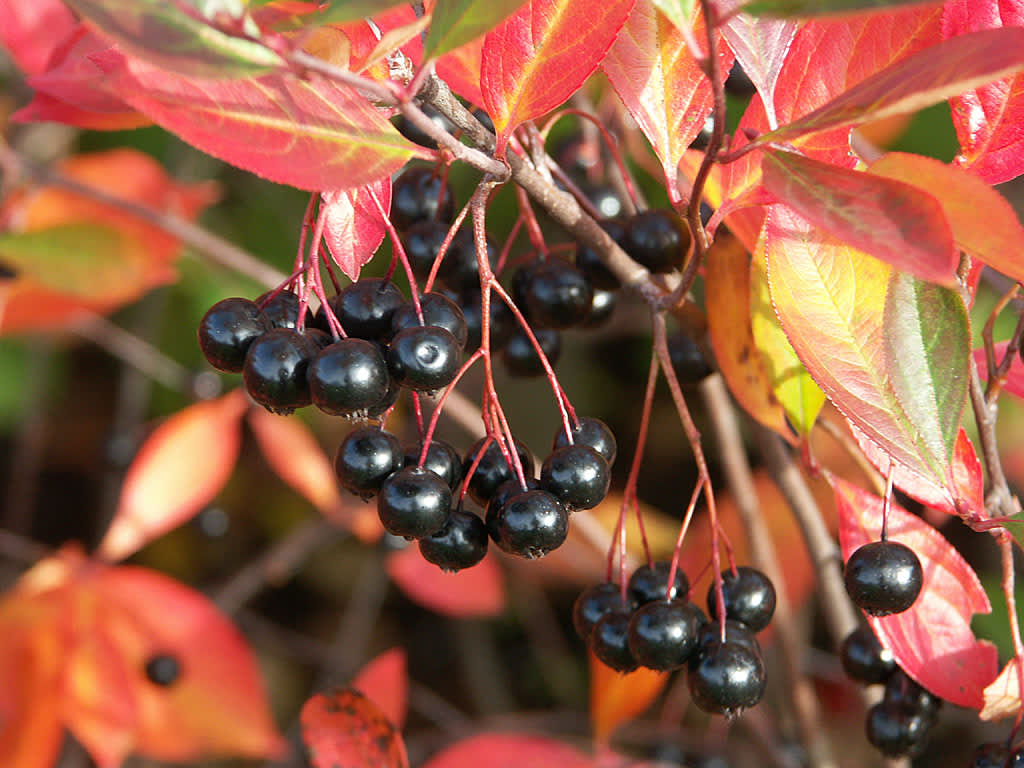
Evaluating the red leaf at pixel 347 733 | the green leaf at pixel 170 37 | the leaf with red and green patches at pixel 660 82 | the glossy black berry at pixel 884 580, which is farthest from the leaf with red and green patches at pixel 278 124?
the red leaf at pixel 347 733

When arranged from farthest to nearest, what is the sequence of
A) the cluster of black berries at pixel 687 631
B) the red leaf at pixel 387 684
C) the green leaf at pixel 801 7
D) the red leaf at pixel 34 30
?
the red leaf at pixel 34 30, the red leaf at pixel 387 684, the cluster of black berries at pixel 687 631, the green leaf at pixel 801 7

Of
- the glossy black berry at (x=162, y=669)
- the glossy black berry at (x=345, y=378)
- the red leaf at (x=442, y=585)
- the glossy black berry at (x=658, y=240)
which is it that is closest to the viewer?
the glossy black berry at (x=345, y=378)

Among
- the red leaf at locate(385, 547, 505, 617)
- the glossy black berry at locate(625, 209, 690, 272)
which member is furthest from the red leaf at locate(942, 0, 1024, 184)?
the red leaf at locate(385, 547, 505, 617)

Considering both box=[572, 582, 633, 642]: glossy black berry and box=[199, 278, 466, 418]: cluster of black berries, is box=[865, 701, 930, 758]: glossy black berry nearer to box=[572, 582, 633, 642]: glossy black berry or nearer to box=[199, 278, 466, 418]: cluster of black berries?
box=[572, 582, 633, 642]: glossy black berry

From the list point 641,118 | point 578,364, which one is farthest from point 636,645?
point 578,364

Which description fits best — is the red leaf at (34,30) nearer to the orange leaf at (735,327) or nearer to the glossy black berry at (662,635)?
the orange leaf at (735,327)

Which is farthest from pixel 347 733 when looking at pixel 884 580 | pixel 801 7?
pixel 801 7

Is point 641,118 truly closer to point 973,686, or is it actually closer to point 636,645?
point 636,645

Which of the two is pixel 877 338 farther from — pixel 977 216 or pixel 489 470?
pixel 489 470

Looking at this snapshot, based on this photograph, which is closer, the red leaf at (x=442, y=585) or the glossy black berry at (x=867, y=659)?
the glossy black berry at (x=867, y=659)
